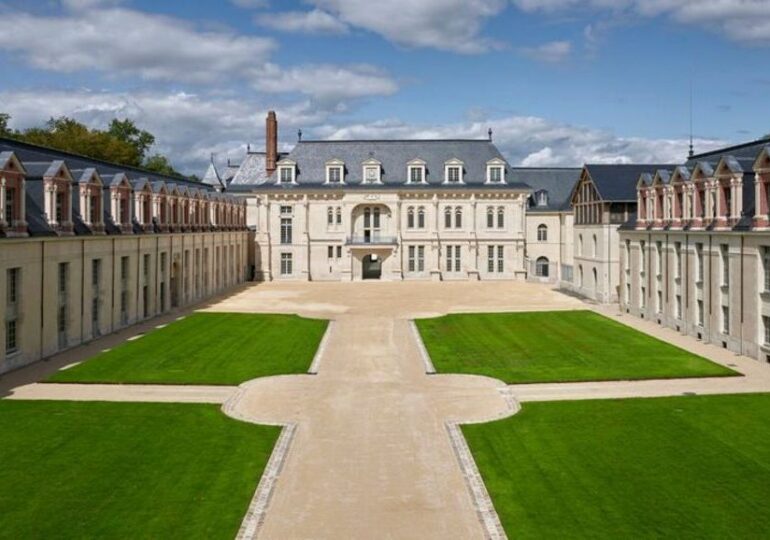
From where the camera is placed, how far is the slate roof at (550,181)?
3312 inches

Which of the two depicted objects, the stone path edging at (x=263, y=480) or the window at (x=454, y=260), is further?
the window at (x=454, y=260)

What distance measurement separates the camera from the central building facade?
259ft

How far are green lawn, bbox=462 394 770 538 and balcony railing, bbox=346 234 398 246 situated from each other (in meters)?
54.5

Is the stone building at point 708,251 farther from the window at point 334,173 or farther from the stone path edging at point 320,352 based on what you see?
the window at point 334,173

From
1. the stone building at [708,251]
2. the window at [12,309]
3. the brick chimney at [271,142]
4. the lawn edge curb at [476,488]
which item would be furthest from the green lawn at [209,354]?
the brick chimney at [271,142]

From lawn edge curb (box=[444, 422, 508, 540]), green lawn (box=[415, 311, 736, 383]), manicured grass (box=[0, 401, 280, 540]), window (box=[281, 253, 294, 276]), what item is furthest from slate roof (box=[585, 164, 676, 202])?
manicured grass (box=[0, 401, 280, 540])

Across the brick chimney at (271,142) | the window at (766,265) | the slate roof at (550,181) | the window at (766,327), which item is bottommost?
the window at (766,327)

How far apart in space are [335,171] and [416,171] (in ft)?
29.2

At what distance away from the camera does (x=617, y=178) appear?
5647cm

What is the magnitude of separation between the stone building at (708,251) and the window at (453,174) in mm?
31344

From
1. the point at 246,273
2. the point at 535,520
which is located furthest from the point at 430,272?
the point at 535,520

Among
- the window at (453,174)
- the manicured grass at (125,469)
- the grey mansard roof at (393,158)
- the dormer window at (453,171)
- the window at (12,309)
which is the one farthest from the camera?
the grey mansard roof at (393,158)

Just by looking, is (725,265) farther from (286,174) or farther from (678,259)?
(286,174)

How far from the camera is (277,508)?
15883 millimetres
